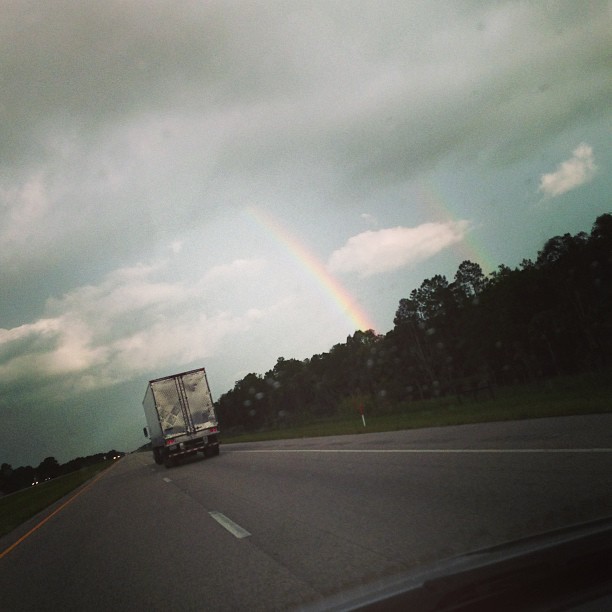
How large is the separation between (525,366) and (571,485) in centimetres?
7170

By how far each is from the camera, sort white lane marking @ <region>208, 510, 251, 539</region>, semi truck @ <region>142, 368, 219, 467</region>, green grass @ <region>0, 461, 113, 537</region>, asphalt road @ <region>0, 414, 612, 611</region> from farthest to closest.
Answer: semi truck @ <region>142, 368, 219, 467</region>
green grass @ <region>0, 461, 113, 537</region>
white lane marking @ <region>208, 510, 251, 539</region>
asphalt road @ <region>0, 414, 612, 611</region>

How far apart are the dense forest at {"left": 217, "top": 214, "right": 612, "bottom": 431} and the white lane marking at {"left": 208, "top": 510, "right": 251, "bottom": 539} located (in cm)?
3125

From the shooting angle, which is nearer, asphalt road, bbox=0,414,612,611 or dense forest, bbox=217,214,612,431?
asphalt road, bbox=0,414,612,611

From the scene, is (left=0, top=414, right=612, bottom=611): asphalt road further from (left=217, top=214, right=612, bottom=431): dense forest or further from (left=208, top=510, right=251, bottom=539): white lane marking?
(left=217, top=214, right=612, bottom=431): dense forest

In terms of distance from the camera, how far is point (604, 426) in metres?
9.18

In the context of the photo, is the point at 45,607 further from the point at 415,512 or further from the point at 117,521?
the point at 117,521

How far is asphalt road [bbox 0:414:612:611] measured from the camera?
4395 mm

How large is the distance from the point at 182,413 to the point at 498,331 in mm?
57980

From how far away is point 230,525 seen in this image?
7242 millimetres

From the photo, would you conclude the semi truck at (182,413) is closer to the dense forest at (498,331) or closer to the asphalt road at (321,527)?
the asphalt road at (321,527)

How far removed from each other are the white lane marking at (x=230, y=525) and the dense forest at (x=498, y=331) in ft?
103

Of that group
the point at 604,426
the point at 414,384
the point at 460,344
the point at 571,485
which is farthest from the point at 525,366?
the point at 571,485

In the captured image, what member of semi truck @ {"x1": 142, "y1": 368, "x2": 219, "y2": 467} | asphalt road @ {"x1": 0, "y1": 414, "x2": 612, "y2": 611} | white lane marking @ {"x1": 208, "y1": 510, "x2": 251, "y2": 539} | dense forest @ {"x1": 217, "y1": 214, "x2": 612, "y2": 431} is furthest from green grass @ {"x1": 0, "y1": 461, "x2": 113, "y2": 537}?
dense forest @ {"x1": 217, "y1": 214, "x2": 612, "y2": 431}

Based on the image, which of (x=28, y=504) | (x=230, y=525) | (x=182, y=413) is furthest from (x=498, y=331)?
(x=230, y=525)
